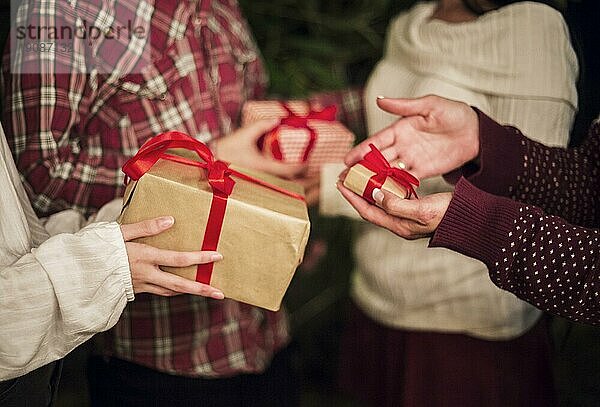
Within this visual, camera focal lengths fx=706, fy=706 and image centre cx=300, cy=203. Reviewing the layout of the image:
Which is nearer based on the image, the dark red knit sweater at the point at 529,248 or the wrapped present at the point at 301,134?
the dark red knit sweater at the point at 529,248

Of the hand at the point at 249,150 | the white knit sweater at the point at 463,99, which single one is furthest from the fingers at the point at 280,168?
the white knit sweater at the point at 463,99

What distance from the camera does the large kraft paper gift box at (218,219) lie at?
0.85m

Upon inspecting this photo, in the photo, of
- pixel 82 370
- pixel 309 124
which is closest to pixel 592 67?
pixel 309 124

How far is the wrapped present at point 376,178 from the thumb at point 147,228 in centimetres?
26

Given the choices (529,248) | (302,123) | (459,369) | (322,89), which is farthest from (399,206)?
(322,89)

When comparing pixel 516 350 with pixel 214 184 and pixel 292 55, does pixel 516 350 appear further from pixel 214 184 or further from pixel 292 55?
pixel 292 55

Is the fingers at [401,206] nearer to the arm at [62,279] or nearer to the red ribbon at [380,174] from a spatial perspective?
the red ribbon at [380,174]

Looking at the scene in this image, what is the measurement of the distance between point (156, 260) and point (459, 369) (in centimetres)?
72

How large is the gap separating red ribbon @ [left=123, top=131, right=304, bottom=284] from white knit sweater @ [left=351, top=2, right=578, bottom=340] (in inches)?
19.0

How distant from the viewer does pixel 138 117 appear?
106cm

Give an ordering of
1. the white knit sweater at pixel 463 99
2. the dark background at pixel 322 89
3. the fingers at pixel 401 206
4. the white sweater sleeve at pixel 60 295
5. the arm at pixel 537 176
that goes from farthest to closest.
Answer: the dark background at pixel 322 89 < the white knit sweater at pixel 463 99 < the arm at pixel 537 176 < the fingers at pixel 401 206 < the white sweater sleeve at pixel 60 295

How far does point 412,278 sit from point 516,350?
23 cm

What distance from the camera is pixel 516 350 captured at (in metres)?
1.31

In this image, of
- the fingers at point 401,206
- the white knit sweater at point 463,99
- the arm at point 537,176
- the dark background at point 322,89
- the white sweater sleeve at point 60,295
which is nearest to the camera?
the white sweater sleeve at point 60,295
